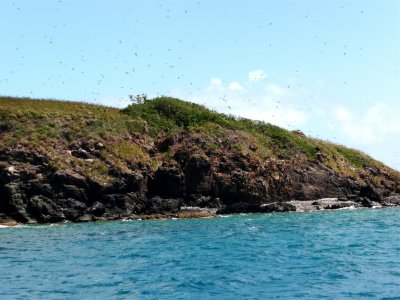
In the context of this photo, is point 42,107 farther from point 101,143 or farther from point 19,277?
point 19,277

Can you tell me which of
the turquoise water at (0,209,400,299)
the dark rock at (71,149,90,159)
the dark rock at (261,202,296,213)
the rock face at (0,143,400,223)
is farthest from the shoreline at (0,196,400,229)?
the turquoise water at (0,209,400,299)

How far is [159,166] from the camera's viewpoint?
2638 inches

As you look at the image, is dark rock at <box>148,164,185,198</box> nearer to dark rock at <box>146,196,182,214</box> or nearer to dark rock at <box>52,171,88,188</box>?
dark rock at <box>146,196,182,214</box>

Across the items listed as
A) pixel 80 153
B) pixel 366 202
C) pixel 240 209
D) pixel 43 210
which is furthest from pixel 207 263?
pixel 366 202

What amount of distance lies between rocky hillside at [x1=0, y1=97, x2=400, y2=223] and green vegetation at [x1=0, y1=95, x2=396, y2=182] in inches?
6.5

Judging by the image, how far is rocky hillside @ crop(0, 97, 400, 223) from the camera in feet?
187

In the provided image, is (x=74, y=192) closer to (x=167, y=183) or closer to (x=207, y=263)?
(x=167, y=183)

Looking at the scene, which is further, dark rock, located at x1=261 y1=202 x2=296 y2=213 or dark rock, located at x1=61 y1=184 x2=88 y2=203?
dark rock, located at x1=261 y1=202 x2=296 y2=213

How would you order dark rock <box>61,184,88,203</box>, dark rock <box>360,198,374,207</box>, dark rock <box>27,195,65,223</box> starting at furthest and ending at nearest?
1. dark rock <box>360,198,374,207</box>
2. dark rock <box>61,184,88,203</box>
3. dark rock <box>27,195,65,223</box>

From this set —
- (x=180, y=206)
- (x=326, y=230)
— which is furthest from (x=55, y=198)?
(x=326, y=230)

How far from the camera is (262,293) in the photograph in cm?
1773

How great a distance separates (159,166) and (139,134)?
348 inches

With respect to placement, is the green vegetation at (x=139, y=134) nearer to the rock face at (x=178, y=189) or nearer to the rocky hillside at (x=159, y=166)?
the rocky hillside at (x=159, y=166)

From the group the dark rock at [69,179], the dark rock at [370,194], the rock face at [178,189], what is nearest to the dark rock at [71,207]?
the rock face at [178,189]
